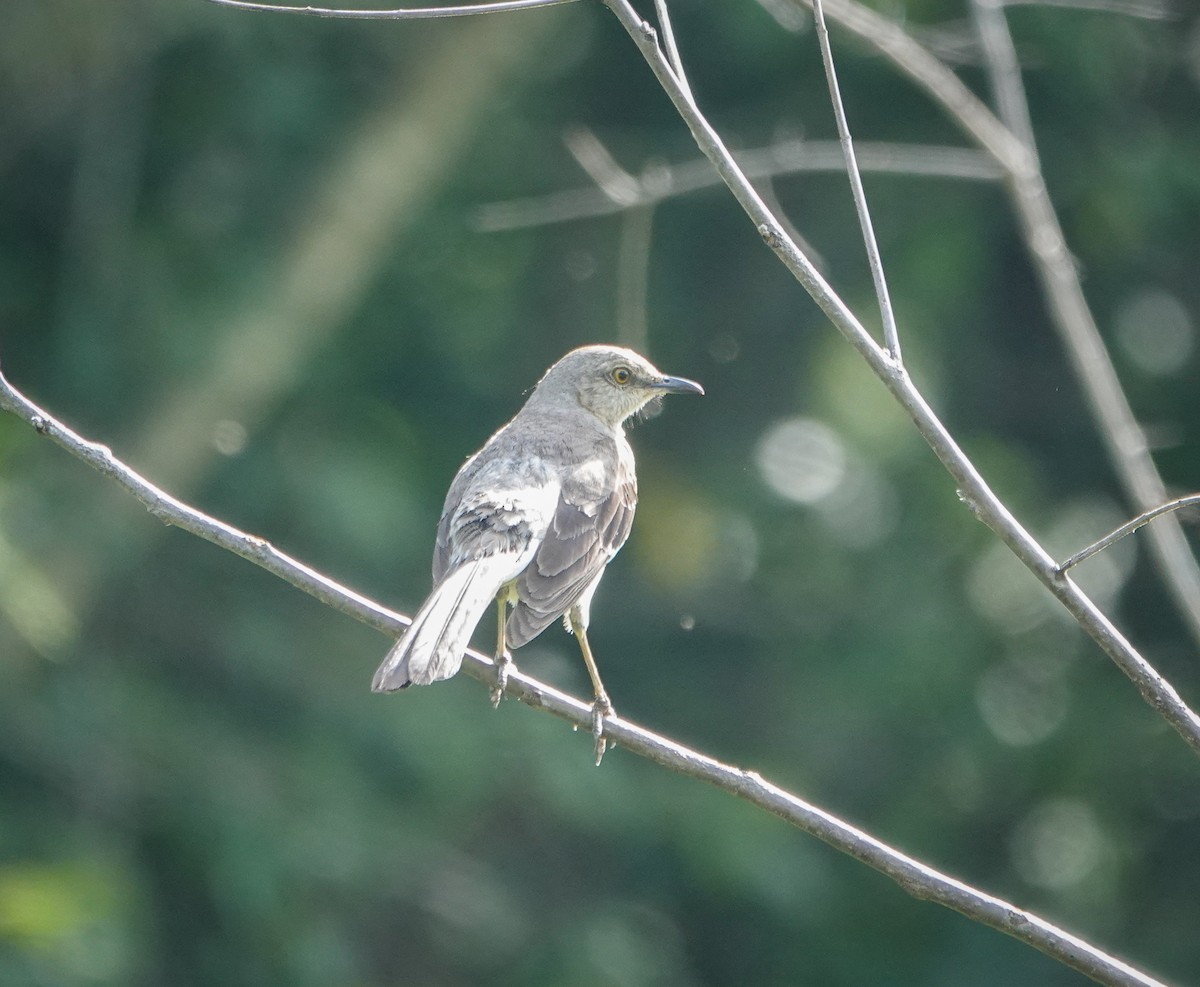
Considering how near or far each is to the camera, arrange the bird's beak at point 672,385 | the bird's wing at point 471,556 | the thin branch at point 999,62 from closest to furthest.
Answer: the bird's wing at point 471,556 → the thin branch at point 999,62 → the bird's beak at point 672,385

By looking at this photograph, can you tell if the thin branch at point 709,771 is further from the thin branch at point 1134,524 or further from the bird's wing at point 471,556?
the thin branch at point 1134,524

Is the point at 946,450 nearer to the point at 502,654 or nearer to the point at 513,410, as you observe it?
the point at 502,654

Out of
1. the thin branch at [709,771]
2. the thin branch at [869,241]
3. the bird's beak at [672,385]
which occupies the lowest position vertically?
the thin branch at [709,771]

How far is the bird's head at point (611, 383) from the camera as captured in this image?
6727 millimetres

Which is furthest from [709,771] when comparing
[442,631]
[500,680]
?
[442,631]

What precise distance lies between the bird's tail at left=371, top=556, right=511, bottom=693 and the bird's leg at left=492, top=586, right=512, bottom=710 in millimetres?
120

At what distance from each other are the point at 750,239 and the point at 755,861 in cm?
392

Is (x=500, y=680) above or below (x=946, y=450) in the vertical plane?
below


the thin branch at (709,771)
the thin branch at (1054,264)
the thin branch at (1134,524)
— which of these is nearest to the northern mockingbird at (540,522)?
the thin branch at (709,771)

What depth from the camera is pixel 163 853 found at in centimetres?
942

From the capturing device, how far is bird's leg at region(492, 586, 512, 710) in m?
4.32

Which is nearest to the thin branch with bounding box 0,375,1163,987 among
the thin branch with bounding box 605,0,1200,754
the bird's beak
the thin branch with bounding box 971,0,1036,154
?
the thin branch with bounding box 605,0,1200,754

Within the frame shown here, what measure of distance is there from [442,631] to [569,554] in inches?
42.7

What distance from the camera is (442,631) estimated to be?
430cm
